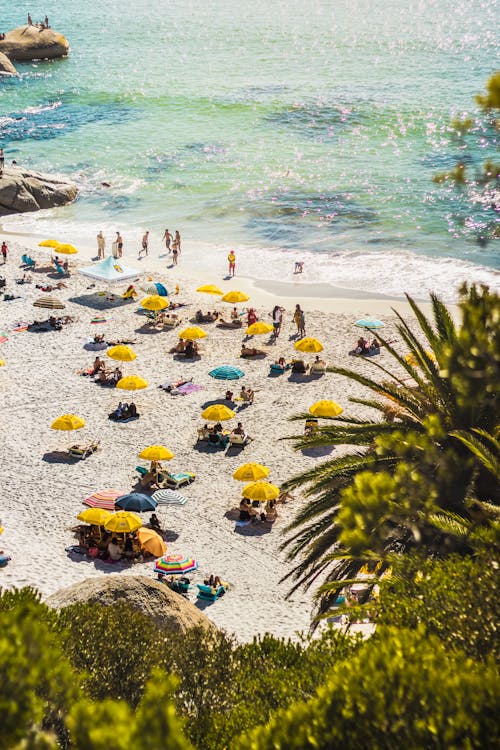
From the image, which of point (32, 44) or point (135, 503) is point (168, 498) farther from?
point (32, 44)

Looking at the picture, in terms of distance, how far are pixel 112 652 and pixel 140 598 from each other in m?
4.02

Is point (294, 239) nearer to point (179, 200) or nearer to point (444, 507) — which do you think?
point (179, 200)

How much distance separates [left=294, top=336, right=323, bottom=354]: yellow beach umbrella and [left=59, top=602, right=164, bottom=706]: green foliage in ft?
62.8

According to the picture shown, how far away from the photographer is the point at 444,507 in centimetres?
1246

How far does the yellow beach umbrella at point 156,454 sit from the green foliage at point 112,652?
11.4 m

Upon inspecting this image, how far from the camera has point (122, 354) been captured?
100ft

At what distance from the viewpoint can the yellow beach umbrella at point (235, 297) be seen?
120 feet

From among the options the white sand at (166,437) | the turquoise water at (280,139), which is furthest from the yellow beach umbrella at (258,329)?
the turquoise water at (280,139)

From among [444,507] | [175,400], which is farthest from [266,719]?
[175,400]

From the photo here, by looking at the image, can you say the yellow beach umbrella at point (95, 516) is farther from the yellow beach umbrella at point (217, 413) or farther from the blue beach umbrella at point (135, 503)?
the yellow beach umbrella at point (217, 413)

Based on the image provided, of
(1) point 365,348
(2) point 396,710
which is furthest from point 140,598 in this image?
(1) point 365,348

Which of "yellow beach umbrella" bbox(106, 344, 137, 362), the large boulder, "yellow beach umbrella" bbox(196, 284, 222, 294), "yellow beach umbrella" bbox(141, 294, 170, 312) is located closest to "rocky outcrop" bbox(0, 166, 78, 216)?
"yellow beach umbrella" bbox(196, 284, 222, 294)

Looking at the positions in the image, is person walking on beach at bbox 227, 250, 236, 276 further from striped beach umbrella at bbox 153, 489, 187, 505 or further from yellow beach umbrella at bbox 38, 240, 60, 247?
striped beach umbrella at bbox 153, 489, 187, 505

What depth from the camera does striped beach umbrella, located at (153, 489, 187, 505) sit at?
22922mm
